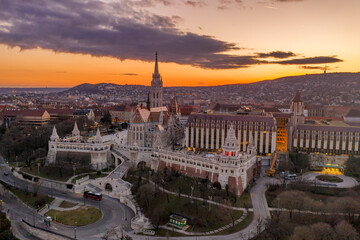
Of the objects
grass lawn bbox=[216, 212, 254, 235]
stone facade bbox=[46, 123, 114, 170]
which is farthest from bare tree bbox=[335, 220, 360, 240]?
stone facade bbox=[46, 123, 114, 170]

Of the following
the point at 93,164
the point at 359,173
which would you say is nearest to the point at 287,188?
the point at 359,173

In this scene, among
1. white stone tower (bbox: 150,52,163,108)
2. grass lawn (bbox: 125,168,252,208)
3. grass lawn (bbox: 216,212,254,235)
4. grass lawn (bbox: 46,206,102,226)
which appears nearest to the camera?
grass lawn (bbox: 216,212,254,235)

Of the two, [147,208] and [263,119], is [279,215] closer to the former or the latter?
[147,208]

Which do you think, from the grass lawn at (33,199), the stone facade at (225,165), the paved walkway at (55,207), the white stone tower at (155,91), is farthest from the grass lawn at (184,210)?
the white stone tower at (155,91)

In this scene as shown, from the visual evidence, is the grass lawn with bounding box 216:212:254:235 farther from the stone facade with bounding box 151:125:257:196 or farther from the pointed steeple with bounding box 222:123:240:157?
the pointed steeple with bounding box 222:123:240:157

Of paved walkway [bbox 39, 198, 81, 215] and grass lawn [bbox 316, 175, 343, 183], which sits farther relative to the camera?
grass lawn [bbox 316, 175, 343, 183]

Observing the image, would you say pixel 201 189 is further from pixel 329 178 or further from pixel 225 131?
pixel 329 178

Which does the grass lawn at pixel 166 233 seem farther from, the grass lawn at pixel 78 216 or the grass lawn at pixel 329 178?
the grass lawn at pixel 329 178
